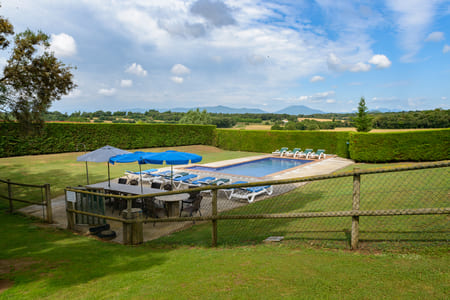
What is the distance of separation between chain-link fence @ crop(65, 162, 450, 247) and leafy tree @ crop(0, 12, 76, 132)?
7.37 metres

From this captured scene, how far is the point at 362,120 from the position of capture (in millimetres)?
33938

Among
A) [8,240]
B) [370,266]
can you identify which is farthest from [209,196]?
[370,266]

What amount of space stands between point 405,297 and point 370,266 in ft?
2.76

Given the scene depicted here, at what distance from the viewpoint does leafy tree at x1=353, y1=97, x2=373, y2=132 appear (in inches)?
1328

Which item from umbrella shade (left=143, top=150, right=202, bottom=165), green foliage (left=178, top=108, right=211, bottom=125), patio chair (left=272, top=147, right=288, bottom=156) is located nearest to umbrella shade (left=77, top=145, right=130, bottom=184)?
umbrella shade (left=143, top=150, right=202, bottom=165)

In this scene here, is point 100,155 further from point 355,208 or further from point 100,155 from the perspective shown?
point 355,208

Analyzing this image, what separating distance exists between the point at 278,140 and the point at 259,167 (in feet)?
25.4

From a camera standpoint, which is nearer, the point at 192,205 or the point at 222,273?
the point at 222,273

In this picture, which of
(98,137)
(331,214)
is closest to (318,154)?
(98,137)

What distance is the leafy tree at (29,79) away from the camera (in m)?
11.9

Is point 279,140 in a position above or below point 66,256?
above

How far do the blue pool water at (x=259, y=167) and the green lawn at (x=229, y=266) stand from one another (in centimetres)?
1201

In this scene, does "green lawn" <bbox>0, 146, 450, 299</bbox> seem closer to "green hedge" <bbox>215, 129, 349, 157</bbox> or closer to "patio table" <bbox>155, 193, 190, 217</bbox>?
"patio table" <bbox>155, 193, 190, 217</bbox>

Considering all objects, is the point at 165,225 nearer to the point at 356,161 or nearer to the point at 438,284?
the point at 438,284
